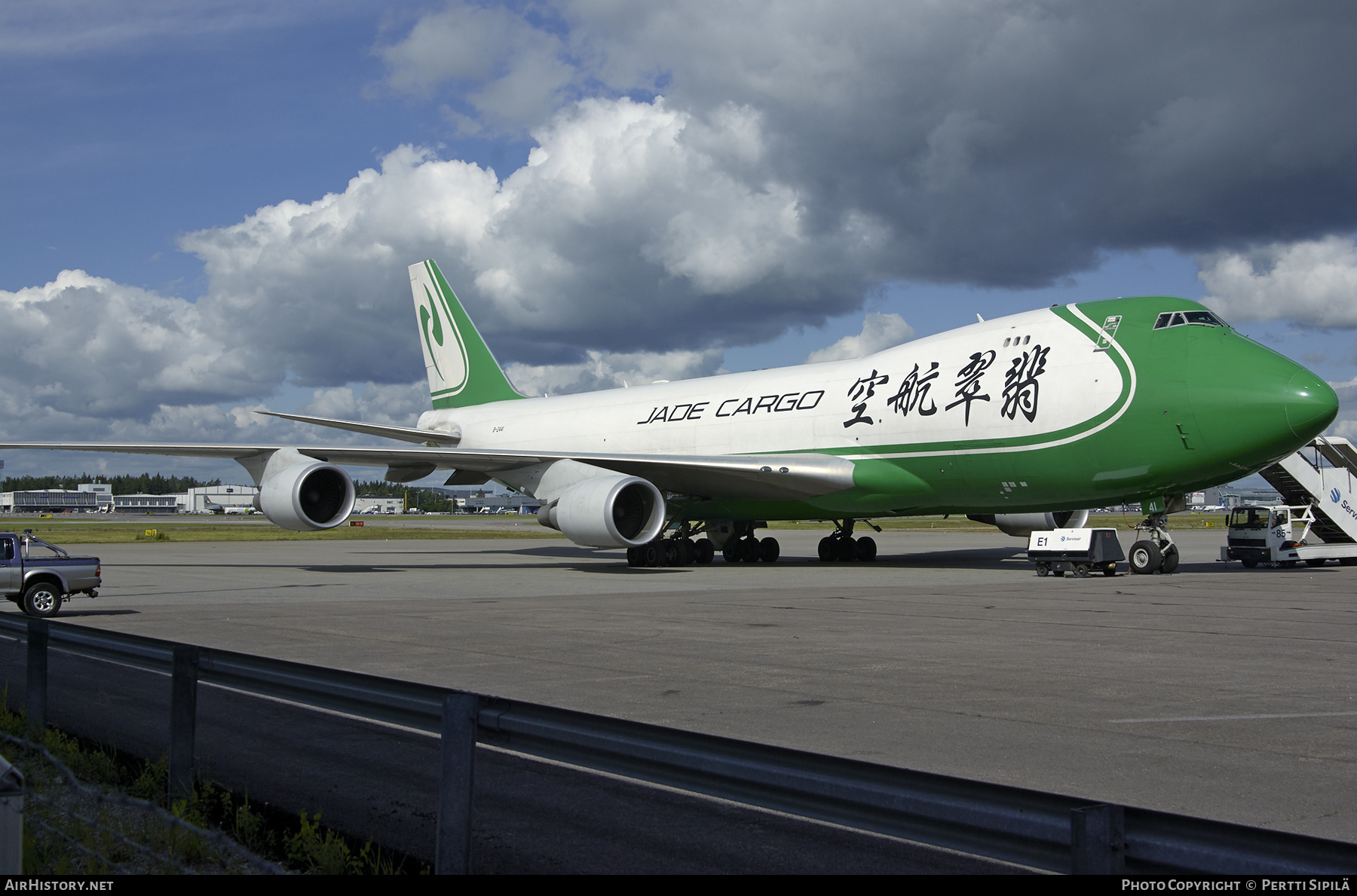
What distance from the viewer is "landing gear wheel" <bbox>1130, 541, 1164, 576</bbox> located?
20703 millimetres

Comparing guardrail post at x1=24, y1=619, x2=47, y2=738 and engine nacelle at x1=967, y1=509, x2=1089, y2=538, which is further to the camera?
engine nacelle at x1=967, y1=509, x2=1089, y2=538

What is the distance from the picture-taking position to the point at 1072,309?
19906 mm

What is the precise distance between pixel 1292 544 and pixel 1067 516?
6.05 m

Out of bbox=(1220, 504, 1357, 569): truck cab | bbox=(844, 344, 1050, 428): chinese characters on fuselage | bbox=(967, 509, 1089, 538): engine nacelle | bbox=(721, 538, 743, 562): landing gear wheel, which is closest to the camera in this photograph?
bbox=(844, 344, 1050, 428): chinese characters on fuselage

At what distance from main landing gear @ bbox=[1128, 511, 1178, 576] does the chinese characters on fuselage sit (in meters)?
3.99

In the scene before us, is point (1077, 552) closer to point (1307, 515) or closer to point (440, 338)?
point (1307, 515)

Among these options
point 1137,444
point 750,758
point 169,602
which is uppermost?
point 1137,444

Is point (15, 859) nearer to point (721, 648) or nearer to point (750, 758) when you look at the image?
point (750, 758)

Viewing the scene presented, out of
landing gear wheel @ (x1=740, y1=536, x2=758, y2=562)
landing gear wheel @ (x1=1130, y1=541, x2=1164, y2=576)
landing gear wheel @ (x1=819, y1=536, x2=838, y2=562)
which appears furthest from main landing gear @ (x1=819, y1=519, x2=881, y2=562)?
landing gear wheel @ (x1=1130, y1=541, x2=1164, y2=576)

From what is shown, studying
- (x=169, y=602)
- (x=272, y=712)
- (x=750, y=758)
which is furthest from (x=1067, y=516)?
(x=750, y=758)

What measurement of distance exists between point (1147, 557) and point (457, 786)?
20.1 metres

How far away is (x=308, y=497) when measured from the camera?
22.8 metres

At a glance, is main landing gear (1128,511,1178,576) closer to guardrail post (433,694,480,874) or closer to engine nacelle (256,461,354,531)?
engine nacelle (256,461,354,531)

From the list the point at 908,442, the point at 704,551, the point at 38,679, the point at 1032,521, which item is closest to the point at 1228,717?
the point at 38,679
